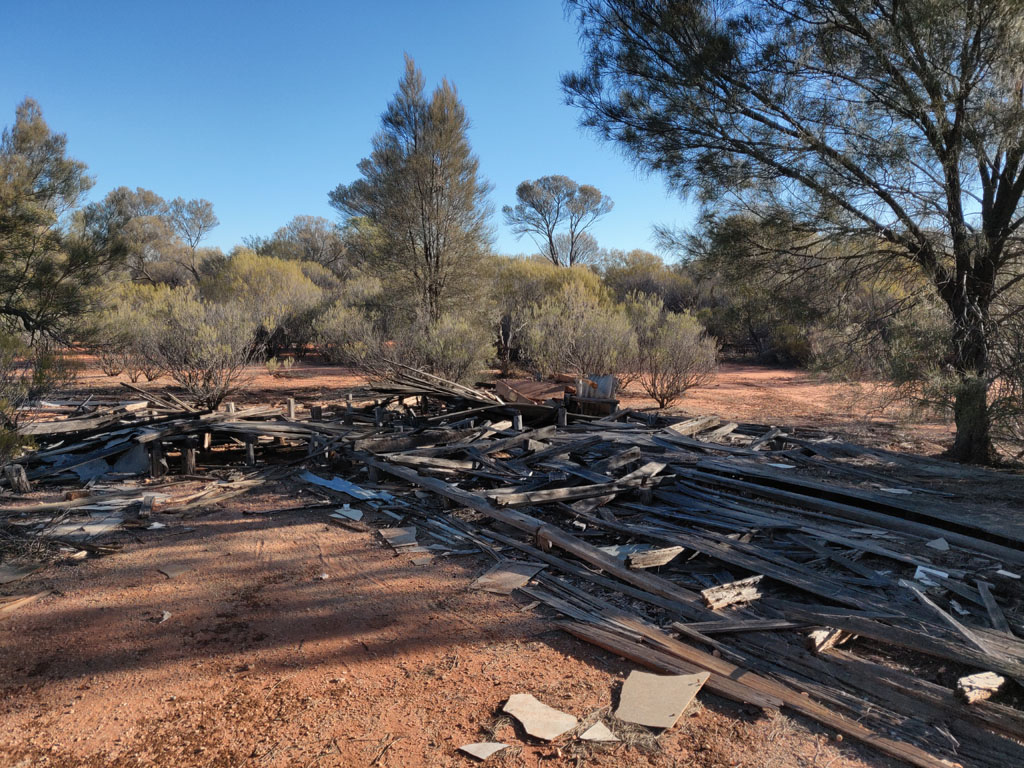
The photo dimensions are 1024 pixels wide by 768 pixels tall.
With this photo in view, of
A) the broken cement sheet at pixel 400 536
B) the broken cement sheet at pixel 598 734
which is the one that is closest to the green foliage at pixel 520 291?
the broken cement sheet at pixel 400 536

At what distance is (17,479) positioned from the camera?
7328mm

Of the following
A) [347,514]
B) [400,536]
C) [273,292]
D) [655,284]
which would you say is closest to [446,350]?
[347,514]

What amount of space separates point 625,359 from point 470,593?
39.6ft

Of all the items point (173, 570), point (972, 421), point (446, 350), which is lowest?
point (173, 570)

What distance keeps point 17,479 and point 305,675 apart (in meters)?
6.24

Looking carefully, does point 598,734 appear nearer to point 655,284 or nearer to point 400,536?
point 400,536

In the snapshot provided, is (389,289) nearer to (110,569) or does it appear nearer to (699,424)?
(699,424)

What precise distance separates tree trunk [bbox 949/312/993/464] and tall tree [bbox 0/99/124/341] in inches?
580

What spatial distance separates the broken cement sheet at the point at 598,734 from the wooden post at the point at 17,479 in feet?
25.5

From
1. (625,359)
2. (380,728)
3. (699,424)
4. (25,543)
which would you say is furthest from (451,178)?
(380,728)

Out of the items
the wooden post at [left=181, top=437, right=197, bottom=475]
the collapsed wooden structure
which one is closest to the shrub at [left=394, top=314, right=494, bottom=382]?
the collapsed wooden structure

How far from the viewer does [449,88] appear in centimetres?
1770

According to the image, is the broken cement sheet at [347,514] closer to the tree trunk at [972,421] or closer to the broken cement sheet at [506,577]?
the broken cement sheet at [506,577]

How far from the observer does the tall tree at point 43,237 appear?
36.3 ft
